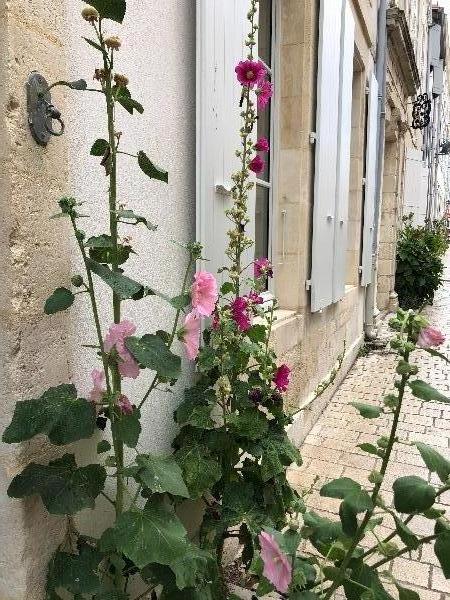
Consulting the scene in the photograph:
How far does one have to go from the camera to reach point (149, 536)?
1.00 meters

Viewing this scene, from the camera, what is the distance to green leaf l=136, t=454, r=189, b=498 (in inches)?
41.0

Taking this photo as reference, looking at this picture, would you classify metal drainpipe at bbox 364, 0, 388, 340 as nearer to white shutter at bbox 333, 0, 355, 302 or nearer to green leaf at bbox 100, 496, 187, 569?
white shutter at bbox 333, 0, 355, 302

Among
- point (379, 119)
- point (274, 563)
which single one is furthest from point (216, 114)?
point (379, 119)

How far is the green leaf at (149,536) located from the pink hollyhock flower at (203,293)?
1.43 ft

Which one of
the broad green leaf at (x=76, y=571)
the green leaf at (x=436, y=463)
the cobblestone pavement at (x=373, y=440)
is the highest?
the green leaf at (x=436, y=463)

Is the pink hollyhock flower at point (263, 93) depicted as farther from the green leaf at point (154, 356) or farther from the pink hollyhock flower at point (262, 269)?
the green leaf at point (154, 356)

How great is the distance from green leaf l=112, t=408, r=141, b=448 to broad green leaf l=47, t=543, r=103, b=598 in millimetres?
305

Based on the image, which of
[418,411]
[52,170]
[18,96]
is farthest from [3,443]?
[418,411]

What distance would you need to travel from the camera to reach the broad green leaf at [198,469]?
1.55 m

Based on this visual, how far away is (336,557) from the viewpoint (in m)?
1.37

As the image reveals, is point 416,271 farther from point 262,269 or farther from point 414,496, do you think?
point 414,496

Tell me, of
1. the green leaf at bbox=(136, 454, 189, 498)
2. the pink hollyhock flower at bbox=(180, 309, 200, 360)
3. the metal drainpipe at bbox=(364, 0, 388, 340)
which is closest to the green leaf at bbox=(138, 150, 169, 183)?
the pink hollyhock flower at bbox=(180, 309, 200, 360)

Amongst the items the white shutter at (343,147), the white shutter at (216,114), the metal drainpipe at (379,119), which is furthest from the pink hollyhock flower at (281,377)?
the metal drainpipe at (379,119)

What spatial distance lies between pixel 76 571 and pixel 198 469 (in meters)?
0.51
